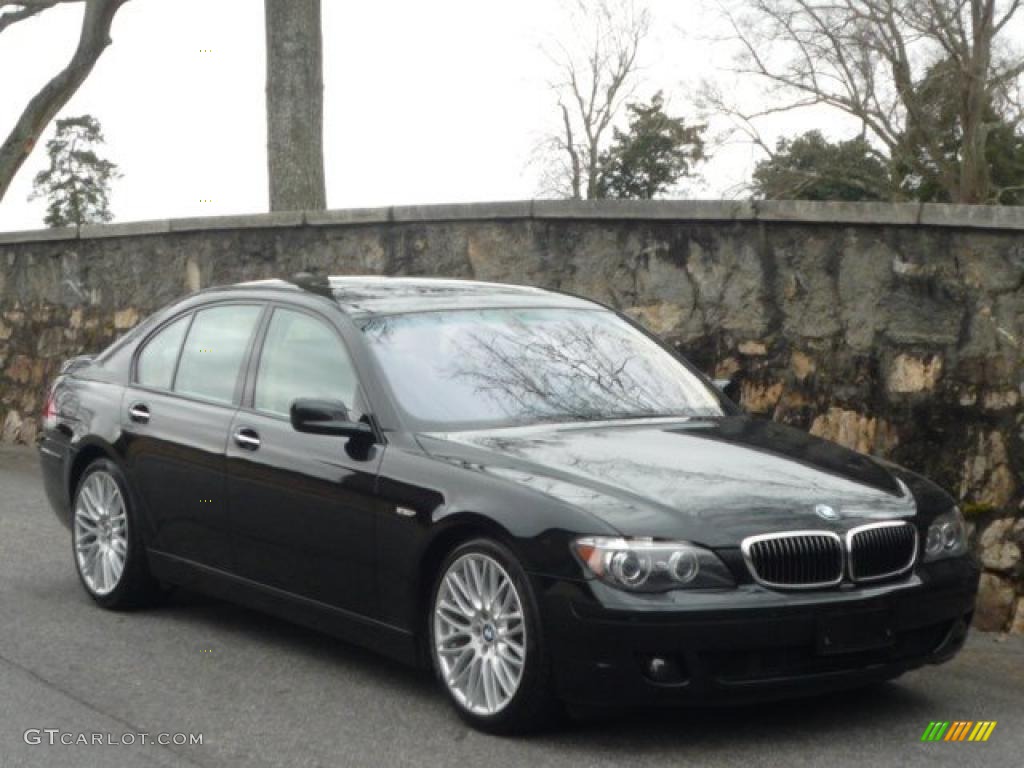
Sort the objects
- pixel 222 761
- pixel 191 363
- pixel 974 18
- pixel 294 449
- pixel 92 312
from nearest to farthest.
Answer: pixel 222 761
pixel 294 449
pixel 191 363
pixel 92 312
pixel 974 18

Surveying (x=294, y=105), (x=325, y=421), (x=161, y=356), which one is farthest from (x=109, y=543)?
(x=294, y=105)

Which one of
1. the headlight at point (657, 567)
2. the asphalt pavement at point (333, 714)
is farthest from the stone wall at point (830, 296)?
the headlight at point (657, 567)

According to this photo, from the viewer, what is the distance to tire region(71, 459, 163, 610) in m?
7.95

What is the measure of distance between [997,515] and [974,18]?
3512 centimetres

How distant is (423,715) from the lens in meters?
6.19

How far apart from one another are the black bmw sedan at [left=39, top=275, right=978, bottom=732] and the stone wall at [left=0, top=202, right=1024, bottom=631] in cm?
187

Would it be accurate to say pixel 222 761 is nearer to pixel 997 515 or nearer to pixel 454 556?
pixel 454 556

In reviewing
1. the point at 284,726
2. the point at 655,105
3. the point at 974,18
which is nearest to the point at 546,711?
the point at 284,726

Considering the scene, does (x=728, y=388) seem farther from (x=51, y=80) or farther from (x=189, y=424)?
(x=51, y=80)

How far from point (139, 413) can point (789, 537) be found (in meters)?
3.40

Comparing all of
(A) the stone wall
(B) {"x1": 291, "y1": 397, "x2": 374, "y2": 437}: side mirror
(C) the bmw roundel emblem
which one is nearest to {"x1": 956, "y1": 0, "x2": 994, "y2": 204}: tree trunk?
(A) the stone wall

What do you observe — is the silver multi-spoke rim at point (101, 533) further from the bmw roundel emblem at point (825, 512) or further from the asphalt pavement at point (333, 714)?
the bmw roundel emblem at point (825, 512)

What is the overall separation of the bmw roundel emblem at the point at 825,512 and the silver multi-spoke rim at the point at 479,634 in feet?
3.20

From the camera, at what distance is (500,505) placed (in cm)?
585
